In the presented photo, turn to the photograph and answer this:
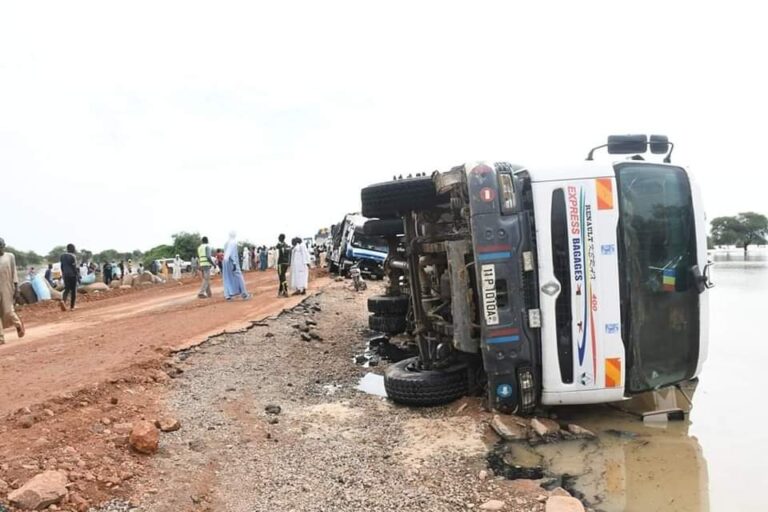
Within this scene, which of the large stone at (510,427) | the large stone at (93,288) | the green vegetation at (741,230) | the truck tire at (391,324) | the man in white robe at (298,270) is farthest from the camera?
the green vegetation at (741,230)

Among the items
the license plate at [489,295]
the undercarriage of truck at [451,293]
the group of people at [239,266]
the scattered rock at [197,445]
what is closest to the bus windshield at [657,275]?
the undercarriage of truck at [451,293]

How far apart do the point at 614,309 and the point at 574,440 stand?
→ 98 centimetres

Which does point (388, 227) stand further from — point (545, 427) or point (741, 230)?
point (741, 230)

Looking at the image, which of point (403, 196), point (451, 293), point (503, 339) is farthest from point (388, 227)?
Answer: point (503, 339)

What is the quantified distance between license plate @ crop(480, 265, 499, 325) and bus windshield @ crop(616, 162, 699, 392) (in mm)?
915

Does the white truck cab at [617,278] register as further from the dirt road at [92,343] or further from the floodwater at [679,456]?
the dirt road at [92,343]

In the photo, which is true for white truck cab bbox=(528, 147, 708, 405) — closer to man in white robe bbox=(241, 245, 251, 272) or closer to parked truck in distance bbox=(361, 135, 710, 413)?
parked truck in distance bbox=(361, 135, 710, 413)

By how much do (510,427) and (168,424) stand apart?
2.41m

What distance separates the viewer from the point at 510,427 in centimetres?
398

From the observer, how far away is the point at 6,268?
7480 mm

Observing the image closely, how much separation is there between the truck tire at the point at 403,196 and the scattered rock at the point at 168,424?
254 cm

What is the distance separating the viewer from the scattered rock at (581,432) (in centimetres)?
401

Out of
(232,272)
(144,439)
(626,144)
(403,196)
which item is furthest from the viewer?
(232,272)

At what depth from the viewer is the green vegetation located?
3391 centimetres
